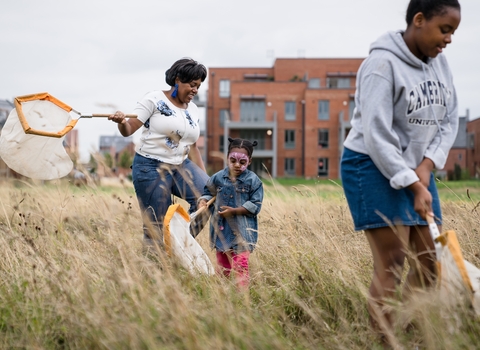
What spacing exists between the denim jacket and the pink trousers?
0.19ft

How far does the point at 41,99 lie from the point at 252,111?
152 feet

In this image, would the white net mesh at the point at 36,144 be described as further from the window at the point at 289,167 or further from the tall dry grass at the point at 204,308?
the window at the point at 289,167

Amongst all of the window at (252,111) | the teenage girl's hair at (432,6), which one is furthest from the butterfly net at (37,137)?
the window at (252,111)

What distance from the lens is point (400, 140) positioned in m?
2.87

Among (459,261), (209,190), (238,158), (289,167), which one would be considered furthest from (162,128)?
(289,167)

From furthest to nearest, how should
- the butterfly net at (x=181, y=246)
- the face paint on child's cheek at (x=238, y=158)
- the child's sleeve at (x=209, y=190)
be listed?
the child's sleeve at (x=209, y=190) < the face paint on child's cheek at (x=238, y=158) < the butterfly net at (x=181, y=246)

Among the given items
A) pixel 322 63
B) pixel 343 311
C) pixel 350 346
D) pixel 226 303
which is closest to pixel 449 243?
pixel 350 346

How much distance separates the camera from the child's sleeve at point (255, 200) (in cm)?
440

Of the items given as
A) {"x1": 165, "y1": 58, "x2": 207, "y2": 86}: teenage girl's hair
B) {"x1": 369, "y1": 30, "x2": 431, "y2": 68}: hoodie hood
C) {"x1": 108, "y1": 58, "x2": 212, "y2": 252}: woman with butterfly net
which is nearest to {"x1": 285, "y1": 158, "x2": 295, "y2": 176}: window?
{"x1": 108, "y1": 58, "x2": 212, "y2": 252}: woman with butterfly net

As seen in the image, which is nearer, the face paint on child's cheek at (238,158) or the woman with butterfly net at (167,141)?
the face paint on child's cheek at (238,158)

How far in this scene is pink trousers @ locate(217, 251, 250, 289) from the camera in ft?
13.2

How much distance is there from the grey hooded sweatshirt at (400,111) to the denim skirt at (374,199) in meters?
0.06

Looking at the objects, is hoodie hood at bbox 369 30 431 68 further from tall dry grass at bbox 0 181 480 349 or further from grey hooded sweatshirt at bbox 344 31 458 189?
tall dry grass at bbox 0 181 480 349

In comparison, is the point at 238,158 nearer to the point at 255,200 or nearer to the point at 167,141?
the point at 255,200
